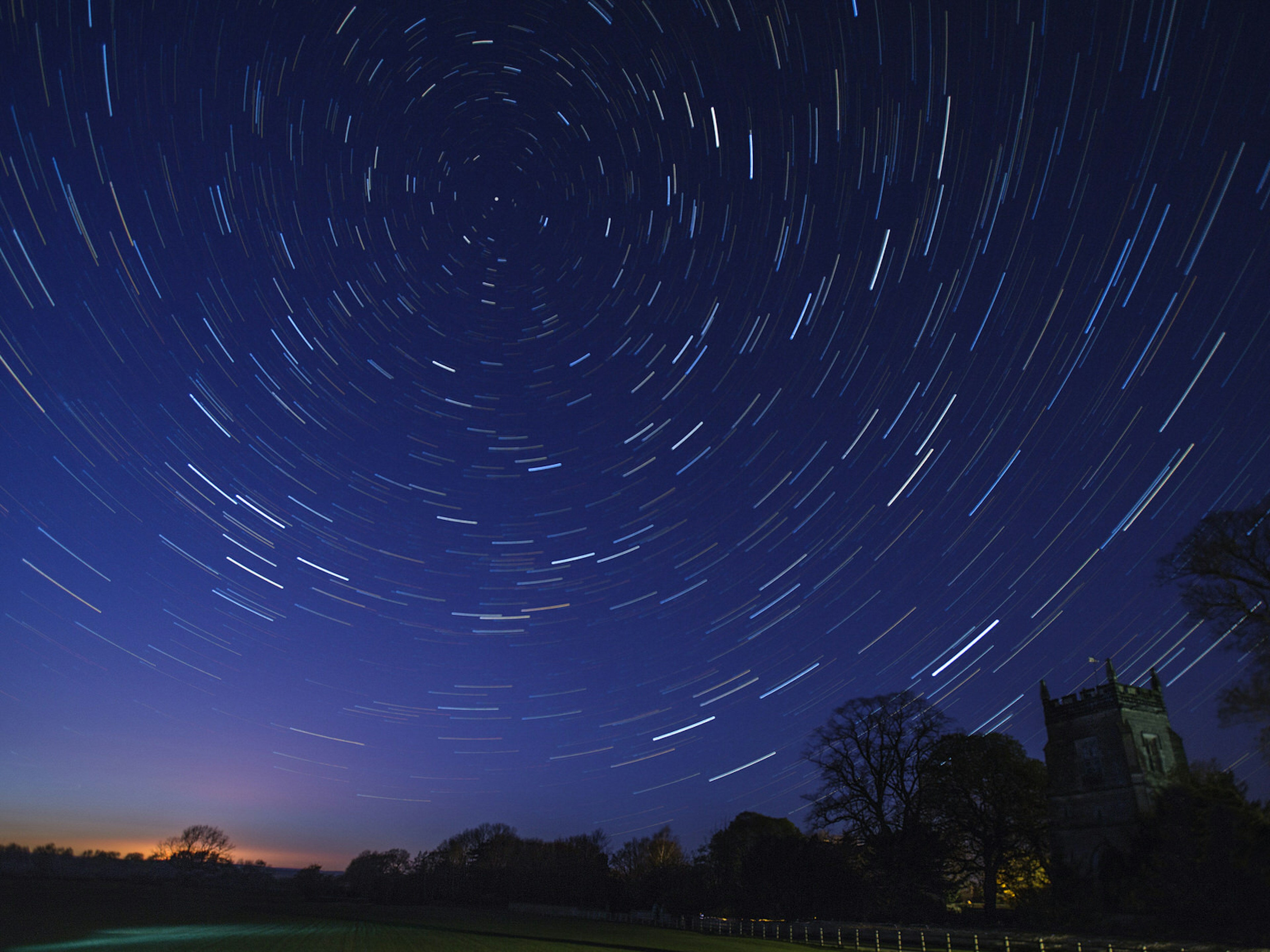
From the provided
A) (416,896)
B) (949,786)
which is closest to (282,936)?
(949,786)

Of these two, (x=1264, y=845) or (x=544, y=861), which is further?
(x=544, y=861)

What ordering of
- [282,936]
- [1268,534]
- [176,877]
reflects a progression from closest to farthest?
[1268,534] < [282,936] < [176,877]

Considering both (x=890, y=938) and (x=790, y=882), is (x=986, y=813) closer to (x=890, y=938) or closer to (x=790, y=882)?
(x=790, y=882)

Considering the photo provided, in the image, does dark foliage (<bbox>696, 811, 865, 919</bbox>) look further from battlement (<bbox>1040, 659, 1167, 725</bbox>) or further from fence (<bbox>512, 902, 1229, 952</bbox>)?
battlement (<bbox>1040, 659, 1167, 725</bbox>)

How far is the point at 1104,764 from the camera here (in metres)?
41.8

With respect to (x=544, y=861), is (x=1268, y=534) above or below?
above

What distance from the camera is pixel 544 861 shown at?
8400cm

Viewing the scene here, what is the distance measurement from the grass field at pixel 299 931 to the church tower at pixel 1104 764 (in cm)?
2075

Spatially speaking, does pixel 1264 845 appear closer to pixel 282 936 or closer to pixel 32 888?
pixel 282 936

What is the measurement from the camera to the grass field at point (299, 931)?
31.0 metres

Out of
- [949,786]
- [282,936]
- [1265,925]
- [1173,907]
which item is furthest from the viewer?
[949,786]

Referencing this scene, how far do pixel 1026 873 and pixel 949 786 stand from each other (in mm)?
6950

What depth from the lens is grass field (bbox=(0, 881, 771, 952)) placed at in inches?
1222

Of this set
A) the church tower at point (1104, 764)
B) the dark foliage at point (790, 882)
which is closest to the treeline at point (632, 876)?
the dark foliage at point (790, 882)
